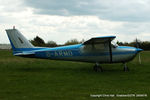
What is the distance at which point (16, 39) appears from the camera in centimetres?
1536

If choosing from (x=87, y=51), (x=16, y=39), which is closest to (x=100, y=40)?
(x=87, y=51)

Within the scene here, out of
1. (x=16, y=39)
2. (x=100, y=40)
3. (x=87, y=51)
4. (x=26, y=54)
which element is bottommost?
(x=26, y=54)

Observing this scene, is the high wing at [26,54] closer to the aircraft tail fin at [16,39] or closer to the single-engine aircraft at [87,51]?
the single-engine aircraft at [87,51]

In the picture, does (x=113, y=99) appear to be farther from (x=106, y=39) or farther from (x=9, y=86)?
(x=106, y=39)

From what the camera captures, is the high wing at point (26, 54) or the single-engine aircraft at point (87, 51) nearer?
the single-engine aircraft at point (87, 51)

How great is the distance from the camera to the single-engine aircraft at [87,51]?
14.1m

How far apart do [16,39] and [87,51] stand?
18.3 ft

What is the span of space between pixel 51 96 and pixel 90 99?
143 centimetres

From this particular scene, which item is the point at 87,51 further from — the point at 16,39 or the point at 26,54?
the point at 16,39

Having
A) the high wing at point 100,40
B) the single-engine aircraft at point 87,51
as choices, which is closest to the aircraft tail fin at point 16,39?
the single-engine aircraft at point 87,51

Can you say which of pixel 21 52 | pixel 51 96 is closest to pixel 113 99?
pixel 51 96

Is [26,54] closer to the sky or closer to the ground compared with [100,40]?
closer to the ground

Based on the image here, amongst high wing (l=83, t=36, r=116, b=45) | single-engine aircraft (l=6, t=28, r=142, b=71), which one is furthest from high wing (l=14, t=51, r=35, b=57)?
high wing (l=83, t=36, r=116, b=45)

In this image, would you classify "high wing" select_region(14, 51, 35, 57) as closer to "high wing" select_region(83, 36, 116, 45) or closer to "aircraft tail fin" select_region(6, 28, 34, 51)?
"aircraft tail fin" select_region(6, 28, 34, 51)
